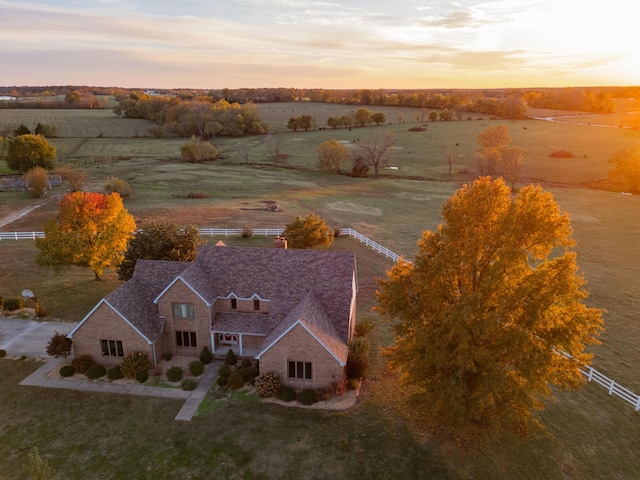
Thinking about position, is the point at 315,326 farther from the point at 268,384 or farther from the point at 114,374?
the point at 114,374

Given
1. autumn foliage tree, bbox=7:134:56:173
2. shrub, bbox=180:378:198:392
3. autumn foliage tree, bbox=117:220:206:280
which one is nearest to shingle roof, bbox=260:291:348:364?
shrub, bbox=180:378:198:392

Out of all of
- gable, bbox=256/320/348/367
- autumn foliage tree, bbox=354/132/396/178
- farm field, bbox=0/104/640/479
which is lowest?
farm field, bbox=0/104/640/479

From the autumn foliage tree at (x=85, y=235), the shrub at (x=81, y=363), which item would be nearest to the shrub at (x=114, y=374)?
the shrub at (x=81, y=363)

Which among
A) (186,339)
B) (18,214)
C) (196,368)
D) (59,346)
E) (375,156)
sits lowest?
Answer: (196,368)

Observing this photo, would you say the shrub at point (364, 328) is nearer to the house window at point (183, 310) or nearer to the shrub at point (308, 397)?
the shrub at point (308, 397)

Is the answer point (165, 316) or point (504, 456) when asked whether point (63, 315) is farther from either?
point (504, 456)

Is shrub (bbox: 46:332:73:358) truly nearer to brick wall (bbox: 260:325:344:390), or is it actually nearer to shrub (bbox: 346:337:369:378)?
brick wall (bbox: 260:325:344:390)

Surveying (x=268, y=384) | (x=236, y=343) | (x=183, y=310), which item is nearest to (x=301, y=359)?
(x=268, y=384)
